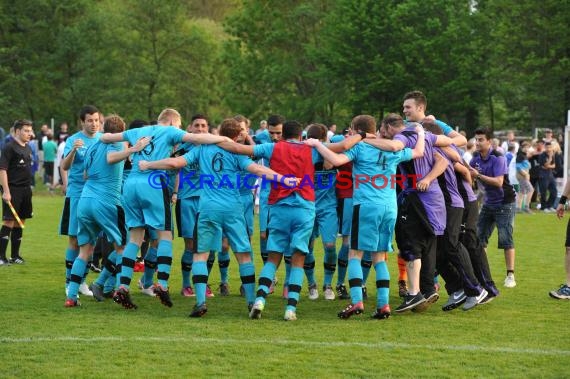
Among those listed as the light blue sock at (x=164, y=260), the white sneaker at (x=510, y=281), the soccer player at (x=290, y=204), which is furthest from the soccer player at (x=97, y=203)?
the white sneaker at (x=510, y=281)

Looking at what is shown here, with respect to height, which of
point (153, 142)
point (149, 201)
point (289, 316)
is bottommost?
point (289, 316)

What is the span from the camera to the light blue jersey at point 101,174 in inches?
391

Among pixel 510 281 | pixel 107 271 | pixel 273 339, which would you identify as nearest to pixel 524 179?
pixel 510 281

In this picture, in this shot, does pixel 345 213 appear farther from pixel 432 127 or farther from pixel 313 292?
pixel 432 127

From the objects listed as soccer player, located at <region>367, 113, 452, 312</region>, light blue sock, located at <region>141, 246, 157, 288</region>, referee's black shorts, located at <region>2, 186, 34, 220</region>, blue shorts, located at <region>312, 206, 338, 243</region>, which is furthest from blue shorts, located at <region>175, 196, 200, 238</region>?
referee's black shorts, located at <region>2, 186, 34, 220</region>

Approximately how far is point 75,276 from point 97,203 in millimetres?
846

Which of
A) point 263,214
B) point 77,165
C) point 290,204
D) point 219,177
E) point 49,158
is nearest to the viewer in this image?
point 290,204

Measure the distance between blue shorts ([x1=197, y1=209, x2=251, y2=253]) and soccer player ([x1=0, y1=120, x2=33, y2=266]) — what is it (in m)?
5.21

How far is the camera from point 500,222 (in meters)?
11.8

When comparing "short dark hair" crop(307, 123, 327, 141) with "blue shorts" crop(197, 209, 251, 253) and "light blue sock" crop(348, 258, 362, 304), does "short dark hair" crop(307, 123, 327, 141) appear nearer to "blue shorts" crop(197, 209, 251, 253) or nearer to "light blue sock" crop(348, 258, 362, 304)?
"blue shorts" crop(197, 209, 251, 253)

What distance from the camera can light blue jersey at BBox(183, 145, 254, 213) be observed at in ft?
29.9

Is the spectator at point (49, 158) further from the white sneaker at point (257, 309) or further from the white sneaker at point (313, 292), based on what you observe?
the white sneaker at point (257, 309)

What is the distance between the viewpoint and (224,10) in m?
70.7

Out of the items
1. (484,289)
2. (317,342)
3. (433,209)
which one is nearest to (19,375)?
(317,342)
